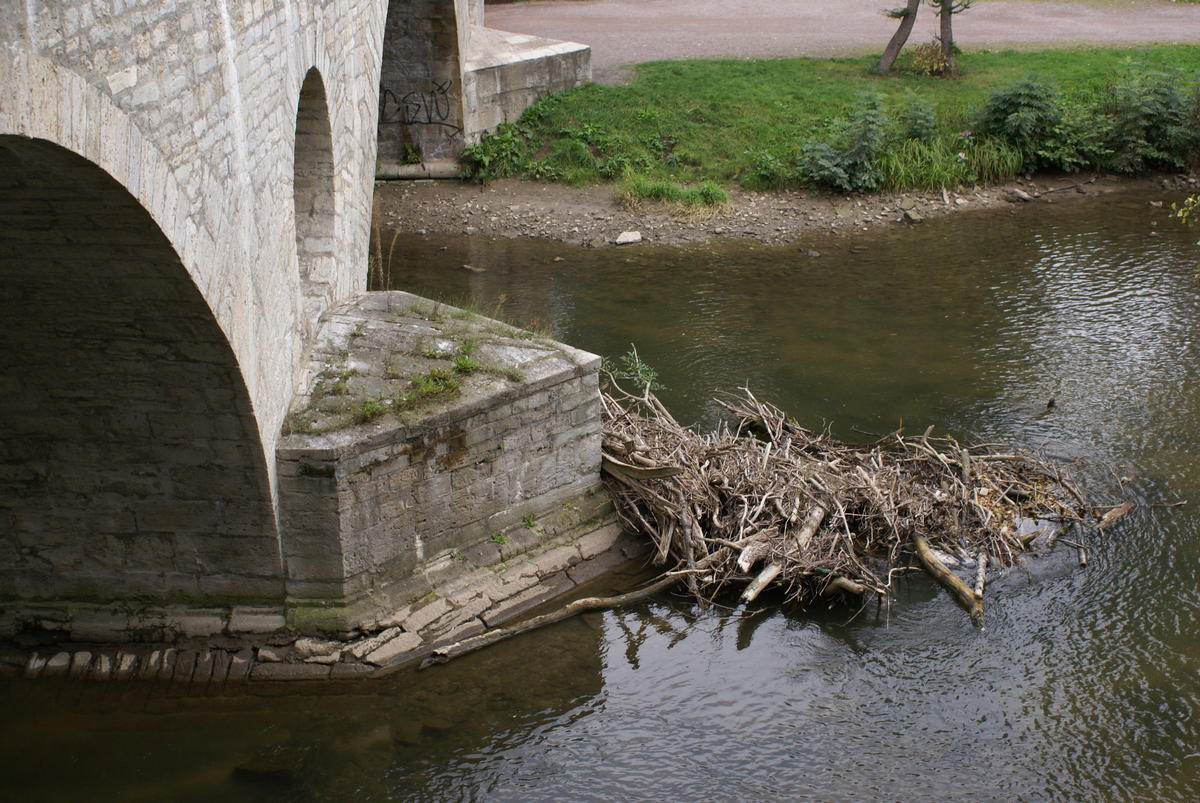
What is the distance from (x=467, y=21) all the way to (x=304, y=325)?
1102 centimetres

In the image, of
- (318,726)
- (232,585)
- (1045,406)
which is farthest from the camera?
(1045,406)

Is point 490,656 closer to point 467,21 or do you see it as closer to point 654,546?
point 654,546

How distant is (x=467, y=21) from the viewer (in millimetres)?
16531

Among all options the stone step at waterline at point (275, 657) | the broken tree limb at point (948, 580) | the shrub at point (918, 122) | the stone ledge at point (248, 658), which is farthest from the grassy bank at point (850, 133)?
the stone ledge at point (248, 658)

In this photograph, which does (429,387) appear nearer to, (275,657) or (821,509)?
(275,657)

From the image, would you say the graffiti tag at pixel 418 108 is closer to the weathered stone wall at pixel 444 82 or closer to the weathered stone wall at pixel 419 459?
the weathered stone wall at pixel 444 82

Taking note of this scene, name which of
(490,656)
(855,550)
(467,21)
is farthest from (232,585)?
(467,21)

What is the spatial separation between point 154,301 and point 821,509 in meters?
4.68

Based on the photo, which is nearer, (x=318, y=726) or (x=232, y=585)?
(x=318, y=726)

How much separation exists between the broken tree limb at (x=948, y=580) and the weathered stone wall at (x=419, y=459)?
7.83ft

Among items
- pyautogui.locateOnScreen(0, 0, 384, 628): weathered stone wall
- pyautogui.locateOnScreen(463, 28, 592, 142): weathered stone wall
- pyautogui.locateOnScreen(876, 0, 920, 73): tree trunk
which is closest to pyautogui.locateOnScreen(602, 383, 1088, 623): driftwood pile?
pyautogui.locateOnScreen(0, 0, 384, 628): weathered stone wall

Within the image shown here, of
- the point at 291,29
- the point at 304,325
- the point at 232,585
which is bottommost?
the point at 232,585

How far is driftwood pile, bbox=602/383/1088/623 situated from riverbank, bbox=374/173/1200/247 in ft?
21.1

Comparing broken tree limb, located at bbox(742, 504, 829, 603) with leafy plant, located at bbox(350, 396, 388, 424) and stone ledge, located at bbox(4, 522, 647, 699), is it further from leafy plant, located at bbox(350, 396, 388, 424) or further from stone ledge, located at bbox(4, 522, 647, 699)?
leafy plant, located at bbox(350, 396, 388, 424)
